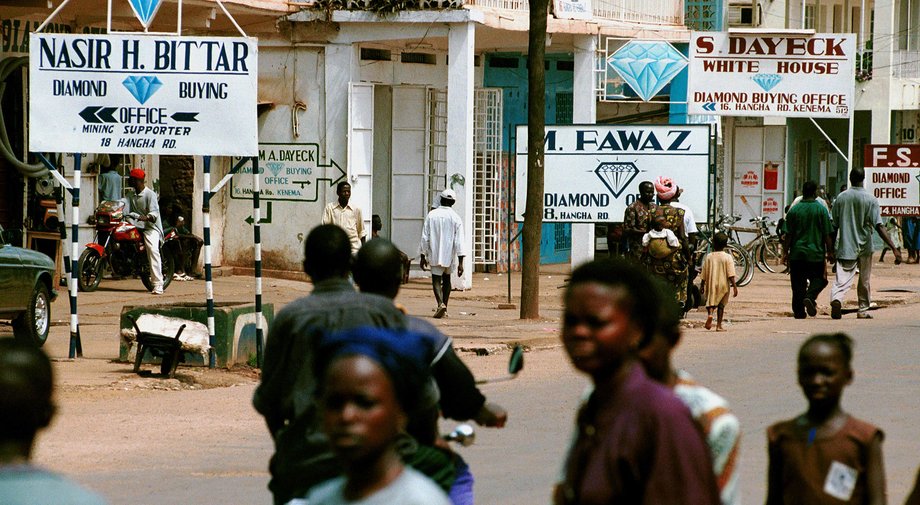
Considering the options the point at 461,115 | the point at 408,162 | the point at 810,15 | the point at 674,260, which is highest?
the point at 810,15

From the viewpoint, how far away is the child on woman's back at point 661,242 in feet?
54.5

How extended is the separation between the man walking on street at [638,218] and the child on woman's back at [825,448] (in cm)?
1254

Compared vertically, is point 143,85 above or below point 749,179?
above

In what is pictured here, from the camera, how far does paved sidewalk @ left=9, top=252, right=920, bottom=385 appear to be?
15016mm

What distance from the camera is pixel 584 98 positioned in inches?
984

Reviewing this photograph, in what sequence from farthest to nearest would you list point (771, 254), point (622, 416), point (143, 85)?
point (771, 254), point (143, 85), point (622, 416)

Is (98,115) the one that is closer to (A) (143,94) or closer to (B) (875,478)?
(A) (143,94)

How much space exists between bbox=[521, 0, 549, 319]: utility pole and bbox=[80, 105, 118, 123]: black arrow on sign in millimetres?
5653

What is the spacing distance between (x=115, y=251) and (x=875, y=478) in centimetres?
1775

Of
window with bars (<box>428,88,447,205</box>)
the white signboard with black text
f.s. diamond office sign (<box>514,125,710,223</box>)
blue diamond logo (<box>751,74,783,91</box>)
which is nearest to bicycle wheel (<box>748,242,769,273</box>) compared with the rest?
the white signboard with black text

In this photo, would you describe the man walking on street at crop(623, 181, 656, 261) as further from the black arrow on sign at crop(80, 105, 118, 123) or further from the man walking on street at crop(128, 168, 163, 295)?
the man walking on street at crop(128, 168, 163, 295)

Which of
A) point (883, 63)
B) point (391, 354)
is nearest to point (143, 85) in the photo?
point (391, 354)

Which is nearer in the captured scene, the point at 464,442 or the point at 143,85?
the point at 464,442

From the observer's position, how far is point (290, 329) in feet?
16.5
